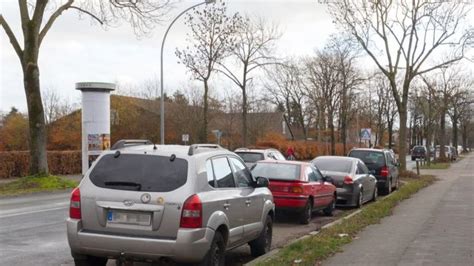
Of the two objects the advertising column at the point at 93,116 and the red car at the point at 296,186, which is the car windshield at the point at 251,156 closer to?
the advertising column at the point at 93,116

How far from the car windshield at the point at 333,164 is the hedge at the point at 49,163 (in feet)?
54.2

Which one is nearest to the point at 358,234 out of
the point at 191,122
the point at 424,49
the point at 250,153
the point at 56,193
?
the point at 250,153

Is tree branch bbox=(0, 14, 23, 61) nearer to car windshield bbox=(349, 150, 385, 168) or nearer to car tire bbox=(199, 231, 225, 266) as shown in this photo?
car windshield bbox=(349, 150, 385, 168)

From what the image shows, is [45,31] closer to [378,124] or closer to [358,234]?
[358,234]

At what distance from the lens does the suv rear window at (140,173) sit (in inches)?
262

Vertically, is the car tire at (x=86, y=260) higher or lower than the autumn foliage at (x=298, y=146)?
lower

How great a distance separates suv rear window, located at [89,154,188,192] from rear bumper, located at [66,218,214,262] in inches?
20.9

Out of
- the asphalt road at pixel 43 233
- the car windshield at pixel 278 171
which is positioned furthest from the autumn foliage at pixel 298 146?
the car windshield at pixel 278 171

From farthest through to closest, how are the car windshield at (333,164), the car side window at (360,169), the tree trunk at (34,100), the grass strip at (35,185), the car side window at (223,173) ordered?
the tree trunk at (34,100) → the grass strip at (35,185) → the car side window at (360,169) → the car windshield at (333,164) → the car side window at (223,173)

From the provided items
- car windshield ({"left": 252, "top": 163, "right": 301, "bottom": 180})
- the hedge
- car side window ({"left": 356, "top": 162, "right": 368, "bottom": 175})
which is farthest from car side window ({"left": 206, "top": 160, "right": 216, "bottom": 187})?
the hedge

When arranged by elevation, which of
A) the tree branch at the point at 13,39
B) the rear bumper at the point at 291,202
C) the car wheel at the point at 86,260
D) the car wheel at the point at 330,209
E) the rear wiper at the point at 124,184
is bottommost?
the car wheel at the point at 330,209

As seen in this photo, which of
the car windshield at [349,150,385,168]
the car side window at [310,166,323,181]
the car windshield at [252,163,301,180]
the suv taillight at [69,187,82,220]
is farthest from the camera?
the car windshield at [349,150,385,168]

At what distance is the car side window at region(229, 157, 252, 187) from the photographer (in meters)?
8.13

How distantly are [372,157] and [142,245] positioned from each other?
1687cm
